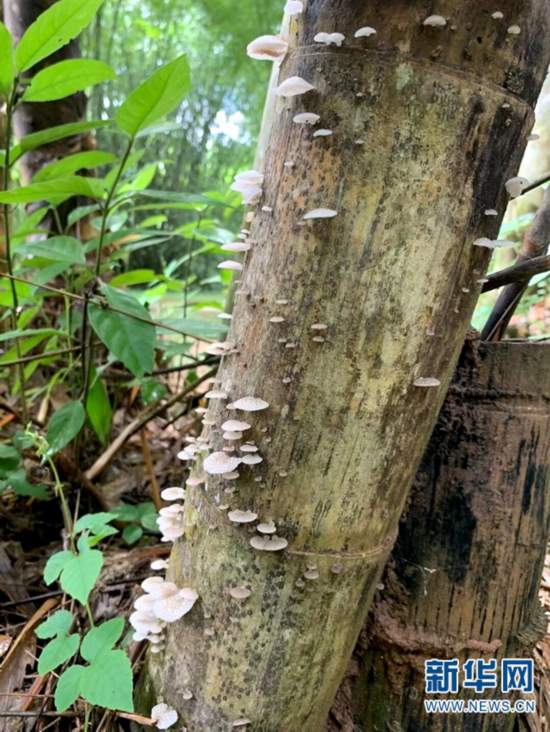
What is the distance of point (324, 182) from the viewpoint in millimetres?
958

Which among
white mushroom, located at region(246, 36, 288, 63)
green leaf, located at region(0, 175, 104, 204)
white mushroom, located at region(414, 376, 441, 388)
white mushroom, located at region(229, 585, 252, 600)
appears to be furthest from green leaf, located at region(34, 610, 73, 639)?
white mushroom, located at region(246, 36, 288, 63)

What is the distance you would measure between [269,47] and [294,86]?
160mm

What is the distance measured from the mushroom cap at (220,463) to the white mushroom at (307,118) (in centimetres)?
67

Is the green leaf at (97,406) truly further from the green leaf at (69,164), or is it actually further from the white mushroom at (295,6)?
the white mushroom at (295,6)

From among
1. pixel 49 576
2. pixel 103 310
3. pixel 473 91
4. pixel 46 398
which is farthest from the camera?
pixel 46 398

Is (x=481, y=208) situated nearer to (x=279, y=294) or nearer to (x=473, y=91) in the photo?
(x=473, y=91)

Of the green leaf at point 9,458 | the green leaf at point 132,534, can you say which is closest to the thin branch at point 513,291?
the green leaf at point 132,534

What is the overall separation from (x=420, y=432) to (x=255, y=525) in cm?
40

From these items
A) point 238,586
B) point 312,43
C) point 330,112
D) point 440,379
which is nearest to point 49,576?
point 238,586

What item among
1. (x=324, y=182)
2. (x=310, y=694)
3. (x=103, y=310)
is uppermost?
(x=324, y=182)

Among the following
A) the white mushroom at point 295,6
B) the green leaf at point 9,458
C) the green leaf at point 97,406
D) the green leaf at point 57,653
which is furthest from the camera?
the green leaf at point 97,406

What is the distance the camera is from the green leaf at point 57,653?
109 centimetres

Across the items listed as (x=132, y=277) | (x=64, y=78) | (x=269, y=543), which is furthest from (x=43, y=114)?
(x=269, y=543)

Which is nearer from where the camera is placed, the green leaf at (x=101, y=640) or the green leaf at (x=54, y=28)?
the green leaf at (x=101, y=640)
